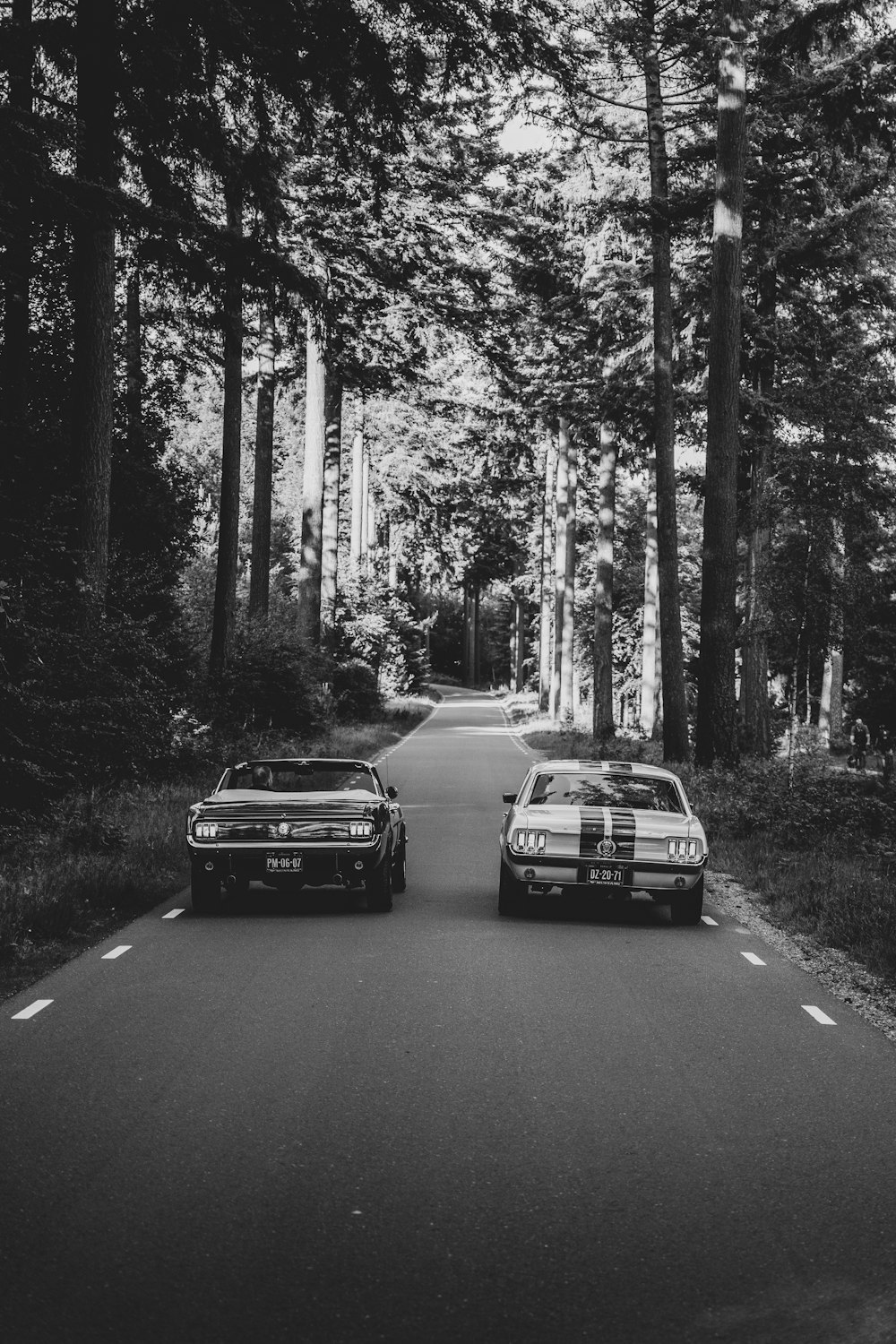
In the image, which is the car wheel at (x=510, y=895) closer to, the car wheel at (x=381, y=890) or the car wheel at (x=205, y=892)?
the car wheel at (x=381, y=890)

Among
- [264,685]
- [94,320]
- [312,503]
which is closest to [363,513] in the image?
[312,503]

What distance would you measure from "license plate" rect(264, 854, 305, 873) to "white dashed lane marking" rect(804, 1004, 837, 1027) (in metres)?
4.95

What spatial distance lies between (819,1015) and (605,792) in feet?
15.8

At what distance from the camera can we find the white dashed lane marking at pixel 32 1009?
8242 millimetres

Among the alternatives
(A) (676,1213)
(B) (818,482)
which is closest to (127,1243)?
(A) (676,1213)

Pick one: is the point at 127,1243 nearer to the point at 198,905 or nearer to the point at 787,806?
the point at 198,905

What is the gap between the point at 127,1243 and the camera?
4688 mm

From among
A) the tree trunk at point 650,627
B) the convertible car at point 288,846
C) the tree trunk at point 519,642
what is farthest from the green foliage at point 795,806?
the tree trunk at point 519,642

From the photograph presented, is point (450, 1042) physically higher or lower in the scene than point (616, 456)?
lower

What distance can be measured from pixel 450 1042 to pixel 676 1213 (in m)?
2.73

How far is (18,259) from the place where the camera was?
19.7 metres

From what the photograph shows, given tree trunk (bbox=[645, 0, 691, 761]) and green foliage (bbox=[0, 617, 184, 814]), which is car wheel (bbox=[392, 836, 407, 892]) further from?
tree trunk (bbox=[645, 0, 691, 761])

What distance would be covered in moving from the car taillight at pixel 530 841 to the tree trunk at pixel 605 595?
2345cm

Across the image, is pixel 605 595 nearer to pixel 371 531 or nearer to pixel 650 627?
pixel 650 627
